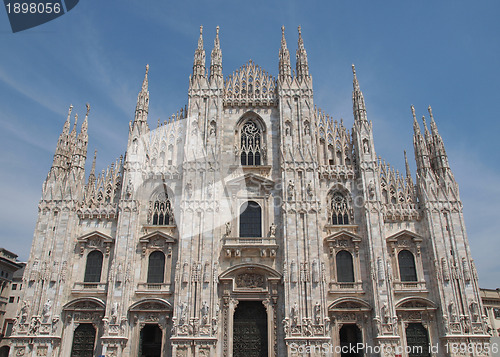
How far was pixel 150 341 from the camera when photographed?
2695cm

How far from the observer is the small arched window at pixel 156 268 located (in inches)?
1096

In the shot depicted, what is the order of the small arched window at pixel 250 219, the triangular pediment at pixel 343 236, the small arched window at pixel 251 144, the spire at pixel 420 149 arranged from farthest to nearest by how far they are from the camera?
1. the small arched window at pixel 251 144
2. the spire at pixel 420 149
3. the small arched window at pixel 250 219
4. the triangular pediment at pixel 343 236

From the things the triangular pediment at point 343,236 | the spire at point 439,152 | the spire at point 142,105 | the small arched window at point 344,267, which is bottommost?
the small arched window at point 344,267

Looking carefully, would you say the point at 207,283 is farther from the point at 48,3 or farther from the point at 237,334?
the point at 48,3

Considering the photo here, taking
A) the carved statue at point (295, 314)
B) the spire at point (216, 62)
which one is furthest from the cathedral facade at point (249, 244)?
the spire at point (216, 62)

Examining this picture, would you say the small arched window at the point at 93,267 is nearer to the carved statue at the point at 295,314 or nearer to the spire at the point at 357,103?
the carved statue at the point at 295,314

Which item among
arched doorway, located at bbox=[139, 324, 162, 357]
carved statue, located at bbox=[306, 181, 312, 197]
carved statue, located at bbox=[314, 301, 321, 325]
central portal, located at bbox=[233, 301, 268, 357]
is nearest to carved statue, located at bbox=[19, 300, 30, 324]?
arched doorway, located at bbox=[139, 324, 162, 357]

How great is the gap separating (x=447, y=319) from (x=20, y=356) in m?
25.0

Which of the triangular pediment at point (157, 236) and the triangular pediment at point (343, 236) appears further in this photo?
the triangular pediment at point (157, 236)

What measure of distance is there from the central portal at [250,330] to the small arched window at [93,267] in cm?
916

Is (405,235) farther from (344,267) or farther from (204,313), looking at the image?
(204,313)

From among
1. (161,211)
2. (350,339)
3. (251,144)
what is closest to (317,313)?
(350,339)

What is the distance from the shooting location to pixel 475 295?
26.2 metres

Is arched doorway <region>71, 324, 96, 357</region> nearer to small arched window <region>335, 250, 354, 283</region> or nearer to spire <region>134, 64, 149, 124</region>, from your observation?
spire <region>134, 64, 149, 124</region>
